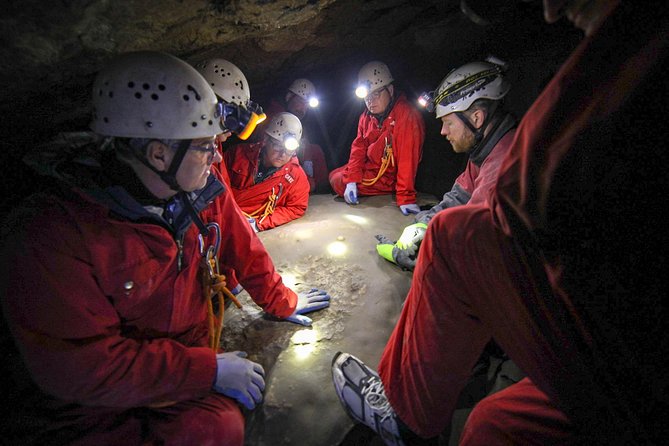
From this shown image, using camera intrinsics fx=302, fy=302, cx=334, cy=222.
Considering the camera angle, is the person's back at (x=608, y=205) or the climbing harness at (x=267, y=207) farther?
the climbing harness at (x=267, y=207)

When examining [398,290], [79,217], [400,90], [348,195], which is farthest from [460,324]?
[400,90]

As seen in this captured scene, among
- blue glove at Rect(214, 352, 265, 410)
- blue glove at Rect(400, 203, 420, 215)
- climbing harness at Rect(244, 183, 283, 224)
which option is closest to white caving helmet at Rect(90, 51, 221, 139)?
blue glove at Rect(214, 352, 265, 410)

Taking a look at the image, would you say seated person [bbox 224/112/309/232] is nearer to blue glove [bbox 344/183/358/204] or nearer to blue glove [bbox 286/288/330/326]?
blue glove [bbox 344/183/358/204]

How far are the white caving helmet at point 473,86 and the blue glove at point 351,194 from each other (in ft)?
8.19

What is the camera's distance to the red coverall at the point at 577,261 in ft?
2.62

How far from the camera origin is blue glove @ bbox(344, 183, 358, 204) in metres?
5.65

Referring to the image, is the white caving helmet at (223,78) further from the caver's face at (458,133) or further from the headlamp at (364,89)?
the headlamp at (364,89)

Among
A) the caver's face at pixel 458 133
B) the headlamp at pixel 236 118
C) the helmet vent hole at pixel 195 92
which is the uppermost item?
the helmet vent hole at pixel 195 92

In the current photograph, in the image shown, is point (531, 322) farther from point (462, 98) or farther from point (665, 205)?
point (462, 98)

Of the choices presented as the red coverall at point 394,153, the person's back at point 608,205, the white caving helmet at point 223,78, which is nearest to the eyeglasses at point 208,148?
the person's back at point 608,205

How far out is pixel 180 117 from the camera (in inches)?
66.1

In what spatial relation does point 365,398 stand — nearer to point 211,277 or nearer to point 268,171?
point 211,277

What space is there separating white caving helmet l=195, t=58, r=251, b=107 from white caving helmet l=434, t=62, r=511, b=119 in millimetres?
2388

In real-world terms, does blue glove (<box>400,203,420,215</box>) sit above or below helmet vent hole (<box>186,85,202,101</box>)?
below
